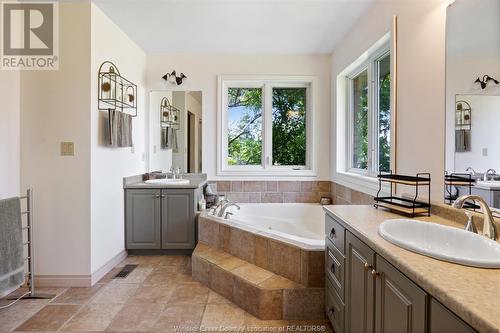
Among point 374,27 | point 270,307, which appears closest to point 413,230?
point 270,307

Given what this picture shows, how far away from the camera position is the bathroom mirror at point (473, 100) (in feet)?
4.47

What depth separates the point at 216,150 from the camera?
12.8ft

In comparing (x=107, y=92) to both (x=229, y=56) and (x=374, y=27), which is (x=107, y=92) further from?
(x=374, y=27)

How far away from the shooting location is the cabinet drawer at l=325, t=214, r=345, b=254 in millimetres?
1639

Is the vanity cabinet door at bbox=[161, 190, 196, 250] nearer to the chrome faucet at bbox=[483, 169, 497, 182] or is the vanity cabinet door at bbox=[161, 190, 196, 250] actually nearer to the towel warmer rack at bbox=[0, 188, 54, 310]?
the towel warmer rack at bbox=[0, 188, 54, 310]

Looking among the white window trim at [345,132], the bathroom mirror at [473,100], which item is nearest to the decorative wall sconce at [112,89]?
the white window trim at [345,132]

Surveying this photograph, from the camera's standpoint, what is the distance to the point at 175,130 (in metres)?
3.97

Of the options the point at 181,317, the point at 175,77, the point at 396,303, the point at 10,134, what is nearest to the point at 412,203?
the point at 396,303

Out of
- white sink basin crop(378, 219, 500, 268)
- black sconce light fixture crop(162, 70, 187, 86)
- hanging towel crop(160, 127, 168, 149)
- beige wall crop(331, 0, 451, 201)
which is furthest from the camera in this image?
hanging towel crop(160, 127, 168, 149)

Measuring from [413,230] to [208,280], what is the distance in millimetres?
1748

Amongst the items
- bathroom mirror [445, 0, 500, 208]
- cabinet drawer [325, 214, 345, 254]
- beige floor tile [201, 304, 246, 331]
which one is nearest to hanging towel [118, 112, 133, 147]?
beige floor tile [201, 304, 246, 331]

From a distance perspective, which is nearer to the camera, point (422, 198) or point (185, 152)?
point (422, 198)

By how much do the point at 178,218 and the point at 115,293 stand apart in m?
1.04

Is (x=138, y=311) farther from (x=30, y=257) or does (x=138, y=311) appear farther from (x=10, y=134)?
(x=10, y=134)
